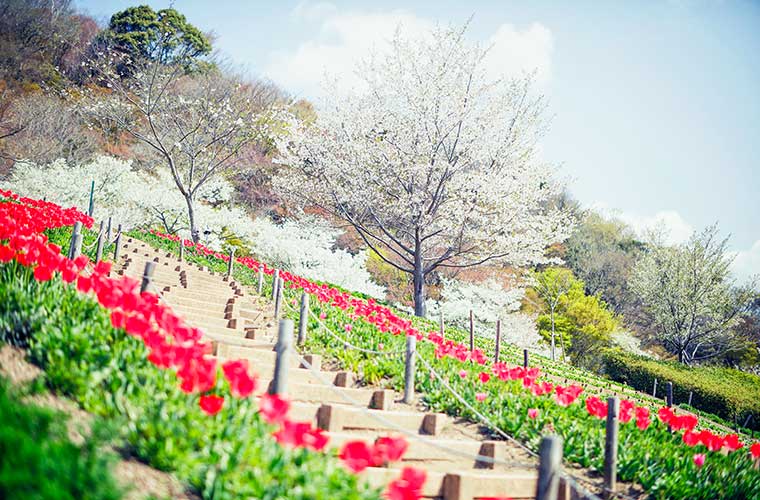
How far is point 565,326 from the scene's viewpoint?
33.6 metres

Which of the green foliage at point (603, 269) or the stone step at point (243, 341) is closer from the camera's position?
the stone step at point (243, 341)

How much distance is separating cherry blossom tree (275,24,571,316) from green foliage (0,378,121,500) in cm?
1742

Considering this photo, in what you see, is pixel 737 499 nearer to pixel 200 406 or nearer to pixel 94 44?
pixel 200 406

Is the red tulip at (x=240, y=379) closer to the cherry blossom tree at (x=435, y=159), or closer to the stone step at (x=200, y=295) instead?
the stone step at (x=200, y=295)

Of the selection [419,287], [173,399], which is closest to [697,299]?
[419,287]

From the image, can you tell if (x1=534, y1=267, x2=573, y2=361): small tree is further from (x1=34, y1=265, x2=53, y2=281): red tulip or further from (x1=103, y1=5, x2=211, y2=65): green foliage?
(x1=34, y1=265, x2=53, y2=281): red tulip

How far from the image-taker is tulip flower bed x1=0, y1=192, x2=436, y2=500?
2982 millimetres

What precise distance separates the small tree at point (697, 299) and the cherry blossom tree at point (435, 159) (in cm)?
1474

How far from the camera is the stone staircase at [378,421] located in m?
4.50

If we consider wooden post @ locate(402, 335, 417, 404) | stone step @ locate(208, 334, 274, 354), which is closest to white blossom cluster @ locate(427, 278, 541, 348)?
stone step @ locate(208, 334, 274, 354)

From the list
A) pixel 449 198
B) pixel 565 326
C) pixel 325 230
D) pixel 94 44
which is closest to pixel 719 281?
pixel 565 326

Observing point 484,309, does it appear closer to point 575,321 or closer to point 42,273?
point 575,321

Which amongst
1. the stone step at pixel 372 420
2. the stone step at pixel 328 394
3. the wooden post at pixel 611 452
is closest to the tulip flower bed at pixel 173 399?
the stone step at pixel 372 420

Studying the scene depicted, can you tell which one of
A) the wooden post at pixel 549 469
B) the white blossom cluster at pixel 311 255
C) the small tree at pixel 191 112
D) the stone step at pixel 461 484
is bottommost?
the stone step at pixel 461 484
